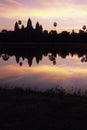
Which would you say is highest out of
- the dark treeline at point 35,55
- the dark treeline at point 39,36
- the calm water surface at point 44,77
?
the dark treeline at point 39,36

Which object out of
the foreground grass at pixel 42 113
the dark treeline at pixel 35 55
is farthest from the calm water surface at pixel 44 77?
the foreground grass at pixel 42 113

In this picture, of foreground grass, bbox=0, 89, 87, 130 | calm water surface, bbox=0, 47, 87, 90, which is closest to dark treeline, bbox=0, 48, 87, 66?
calm water surface, bbox=0, 47, 87, 90

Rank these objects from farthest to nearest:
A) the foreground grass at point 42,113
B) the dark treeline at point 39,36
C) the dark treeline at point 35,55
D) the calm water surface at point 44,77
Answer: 1. the dark treeline at point 39,36
2. the dark treeline at point 35,55
3. the calm water surface at point 44,77
4. the foreground grass at point 42,113

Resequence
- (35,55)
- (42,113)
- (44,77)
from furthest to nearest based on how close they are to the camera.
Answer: (35,55), (44,77), (42,113)

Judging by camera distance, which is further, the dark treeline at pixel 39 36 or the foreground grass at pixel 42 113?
the dark treeline at pixel 39 36

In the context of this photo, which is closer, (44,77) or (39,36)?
(44,77)

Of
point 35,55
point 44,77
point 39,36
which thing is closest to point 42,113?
point 44,77

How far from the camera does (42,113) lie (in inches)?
478

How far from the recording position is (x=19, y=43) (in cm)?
11894

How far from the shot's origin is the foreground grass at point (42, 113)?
10.7 metres

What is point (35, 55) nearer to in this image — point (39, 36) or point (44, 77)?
point (44, 77)

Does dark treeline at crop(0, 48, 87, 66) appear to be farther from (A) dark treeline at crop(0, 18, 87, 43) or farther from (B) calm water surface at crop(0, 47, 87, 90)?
(A) dark treeline at crop(0, 18, 87, 43)

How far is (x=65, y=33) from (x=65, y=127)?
12031 cm

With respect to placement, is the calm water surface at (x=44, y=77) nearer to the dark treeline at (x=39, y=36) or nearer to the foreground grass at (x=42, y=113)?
the foreground grass at (x=42, y=113)
